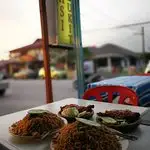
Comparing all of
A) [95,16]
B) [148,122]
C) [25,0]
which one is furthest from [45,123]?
[95,16]

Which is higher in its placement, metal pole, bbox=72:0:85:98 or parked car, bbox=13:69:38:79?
metal pole, bbox=72:0:85:98

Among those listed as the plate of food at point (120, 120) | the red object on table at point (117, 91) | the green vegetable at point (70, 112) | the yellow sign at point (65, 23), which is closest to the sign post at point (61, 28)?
the yellow sign at point (65, 23)

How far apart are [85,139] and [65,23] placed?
199 cm

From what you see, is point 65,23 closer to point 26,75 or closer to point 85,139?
point 85,139

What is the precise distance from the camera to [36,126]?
0.96 metres

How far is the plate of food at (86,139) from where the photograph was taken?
771 mm

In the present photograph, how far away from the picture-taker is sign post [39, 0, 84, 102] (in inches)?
87.5

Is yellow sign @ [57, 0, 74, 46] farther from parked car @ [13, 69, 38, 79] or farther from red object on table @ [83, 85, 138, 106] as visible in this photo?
parked car @ [13, 69, 38, 79]

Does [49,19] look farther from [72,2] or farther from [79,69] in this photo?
[79,69]

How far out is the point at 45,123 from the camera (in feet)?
3.22

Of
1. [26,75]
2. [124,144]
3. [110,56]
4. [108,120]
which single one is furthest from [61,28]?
[110,56]

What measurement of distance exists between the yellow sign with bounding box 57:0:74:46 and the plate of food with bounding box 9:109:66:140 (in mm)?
1564

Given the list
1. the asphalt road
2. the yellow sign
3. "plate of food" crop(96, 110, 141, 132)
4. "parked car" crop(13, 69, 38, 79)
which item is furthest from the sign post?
"parked car" crop(13, 69, 38, 79)

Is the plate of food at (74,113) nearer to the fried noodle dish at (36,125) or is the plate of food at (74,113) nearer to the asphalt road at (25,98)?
the fried noodle dish at (36,125)
